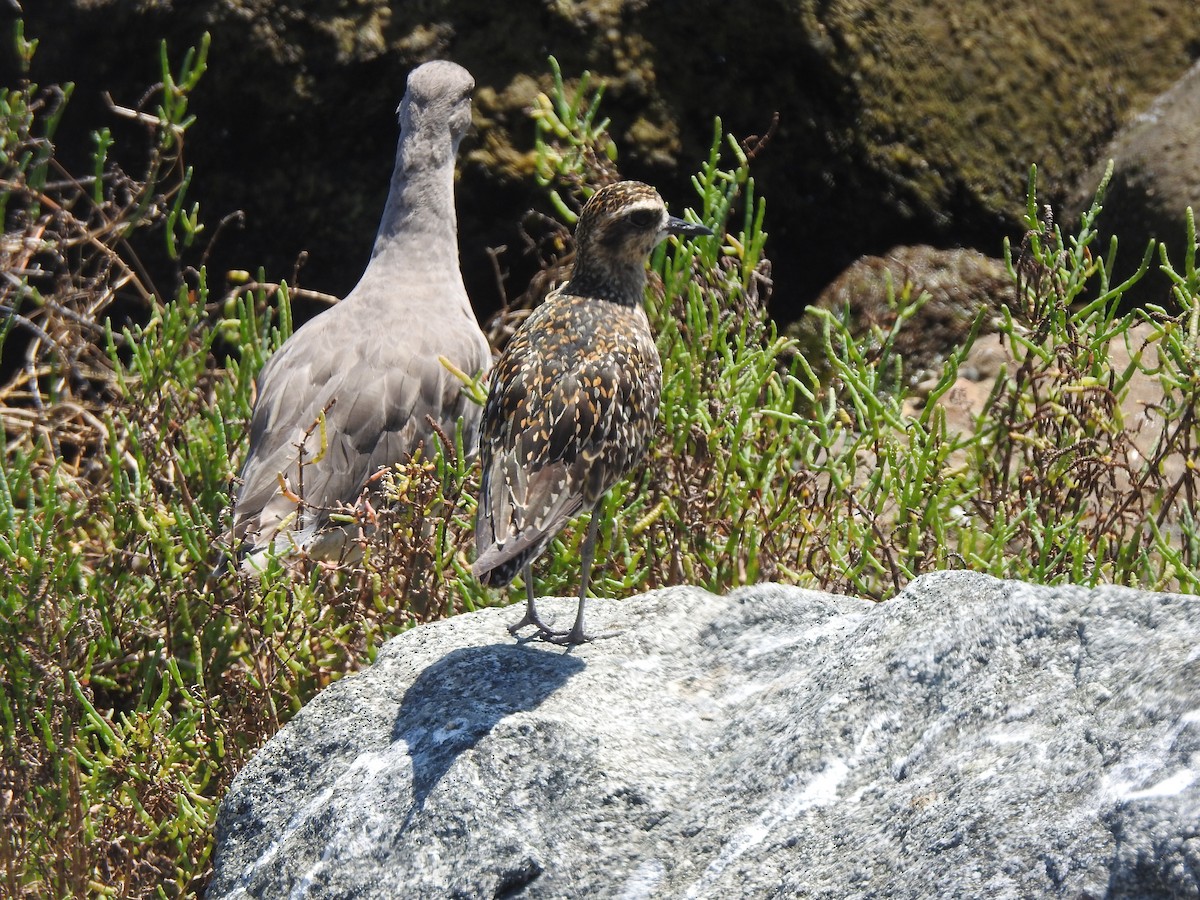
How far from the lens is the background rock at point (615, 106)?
7938 mm

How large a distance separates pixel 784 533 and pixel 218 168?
4.03m

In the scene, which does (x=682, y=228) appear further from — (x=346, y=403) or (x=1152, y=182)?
(x=1152, y=182)

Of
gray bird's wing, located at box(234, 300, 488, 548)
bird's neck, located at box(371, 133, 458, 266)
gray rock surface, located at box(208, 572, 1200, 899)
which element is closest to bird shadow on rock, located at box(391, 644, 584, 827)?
gray rock surface, located at box(208, 572, 1200, 899)

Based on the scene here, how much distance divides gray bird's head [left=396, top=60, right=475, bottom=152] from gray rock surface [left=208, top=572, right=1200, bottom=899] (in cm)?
337

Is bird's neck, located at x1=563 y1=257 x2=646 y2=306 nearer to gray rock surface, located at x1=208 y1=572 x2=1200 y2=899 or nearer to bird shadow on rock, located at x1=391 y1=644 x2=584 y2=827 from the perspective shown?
gray rock surface, located at x1=208 y1=572 x2=1200 y2=899

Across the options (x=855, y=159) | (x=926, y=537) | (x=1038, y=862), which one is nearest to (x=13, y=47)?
(x=855, y=159)

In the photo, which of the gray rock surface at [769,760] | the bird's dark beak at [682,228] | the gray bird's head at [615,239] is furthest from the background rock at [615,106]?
the gray rock surface at [769,760]

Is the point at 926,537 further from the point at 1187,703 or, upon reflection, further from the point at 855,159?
the point at 855,159

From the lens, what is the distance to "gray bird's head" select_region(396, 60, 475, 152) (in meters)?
7.20

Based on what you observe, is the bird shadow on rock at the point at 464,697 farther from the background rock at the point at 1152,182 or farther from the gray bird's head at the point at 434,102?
the background rock at the point at 1152,182

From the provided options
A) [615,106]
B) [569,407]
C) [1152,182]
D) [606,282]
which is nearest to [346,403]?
[606,282]

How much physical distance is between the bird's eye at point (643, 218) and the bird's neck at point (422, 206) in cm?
199

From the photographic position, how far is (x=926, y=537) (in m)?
5.47

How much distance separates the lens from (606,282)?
530 cm
